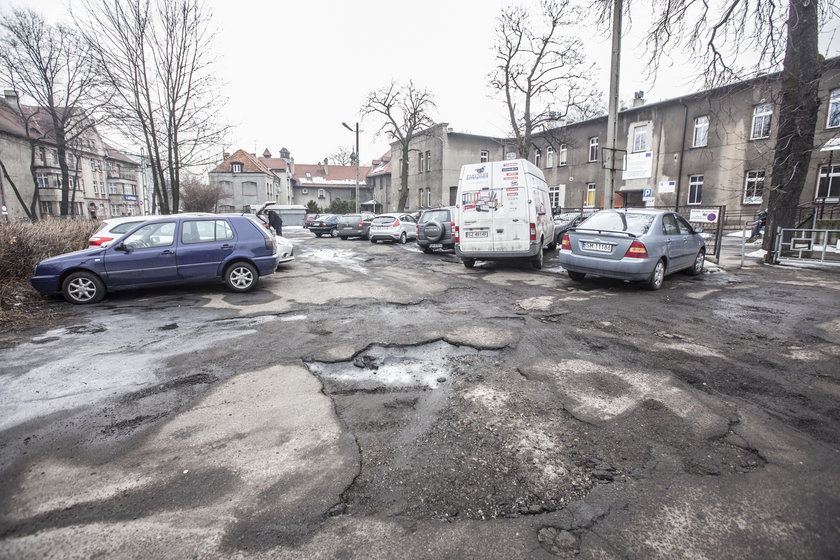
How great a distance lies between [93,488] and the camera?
2516mm

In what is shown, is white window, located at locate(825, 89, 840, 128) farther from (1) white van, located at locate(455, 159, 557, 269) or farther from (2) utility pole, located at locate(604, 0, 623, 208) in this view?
(1) white van, located at locate(455, 159, 557, 269)

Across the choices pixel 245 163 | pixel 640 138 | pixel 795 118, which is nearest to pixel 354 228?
pixel 795 118

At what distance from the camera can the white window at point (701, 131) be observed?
25.5m

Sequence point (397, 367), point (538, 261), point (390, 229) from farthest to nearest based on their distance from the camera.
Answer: point (390, 229) < point (538, 261) < point (397, 367)

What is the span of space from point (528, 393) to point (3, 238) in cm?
986

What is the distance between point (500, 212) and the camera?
10.5 meters

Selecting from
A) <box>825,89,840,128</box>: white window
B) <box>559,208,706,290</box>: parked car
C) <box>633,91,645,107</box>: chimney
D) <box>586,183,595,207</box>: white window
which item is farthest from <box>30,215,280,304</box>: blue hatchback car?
<box>633,91,645,107</box>: chimney

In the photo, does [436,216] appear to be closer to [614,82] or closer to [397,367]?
[614,82]

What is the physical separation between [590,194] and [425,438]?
108 ft

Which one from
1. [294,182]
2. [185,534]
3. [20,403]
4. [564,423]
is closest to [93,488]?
[185,534]

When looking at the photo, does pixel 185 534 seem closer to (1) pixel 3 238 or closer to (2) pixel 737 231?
(1) pixel 3 238

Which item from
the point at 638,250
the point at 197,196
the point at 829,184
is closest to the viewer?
the point at 638,250

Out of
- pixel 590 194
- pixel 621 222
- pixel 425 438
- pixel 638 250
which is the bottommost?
pixel 425 438

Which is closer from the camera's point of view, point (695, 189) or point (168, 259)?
point (168, 259)
